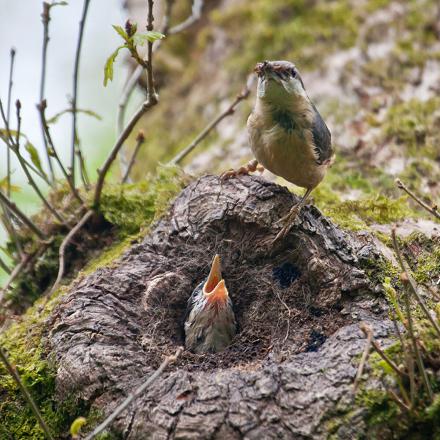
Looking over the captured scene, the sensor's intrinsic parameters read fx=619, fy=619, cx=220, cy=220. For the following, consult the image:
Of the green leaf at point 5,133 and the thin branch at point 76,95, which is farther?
the thin branch at point 76,95

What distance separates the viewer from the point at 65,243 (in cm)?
318

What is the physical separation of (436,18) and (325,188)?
197 centimetres

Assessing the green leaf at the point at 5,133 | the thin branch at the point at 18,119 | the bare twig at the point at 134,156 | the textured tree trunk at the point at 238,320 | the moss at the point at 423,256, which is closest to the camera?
the textured tree trunk at the point at 238,320

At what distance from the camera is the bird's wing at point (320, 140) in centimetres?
290

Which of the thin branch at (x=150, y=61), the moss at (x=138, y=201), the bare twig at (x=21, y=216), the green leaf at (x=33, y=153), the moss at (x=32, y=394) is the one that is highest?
the thin branch at (x=150, y=61)

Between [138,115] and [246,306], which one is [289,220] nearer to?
[246,306]

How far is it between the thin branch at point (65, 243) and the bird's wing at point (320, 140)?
1.23m

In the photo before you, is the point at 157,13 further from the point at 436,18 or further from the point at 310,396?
the point at 310,396

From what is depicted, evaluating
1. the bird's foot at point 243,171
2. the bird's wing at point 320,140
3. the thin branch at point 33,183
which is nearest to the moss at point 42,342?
the thin branch at point 33,183

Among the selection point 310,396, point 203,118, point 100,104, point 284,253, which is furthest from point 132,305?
point 100,104

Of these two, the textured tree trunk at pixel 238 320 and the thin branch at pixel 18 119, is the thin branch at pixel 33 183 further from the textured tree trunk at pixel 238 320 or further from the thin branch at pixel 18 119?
the textured tree trunk at pixel 238 320

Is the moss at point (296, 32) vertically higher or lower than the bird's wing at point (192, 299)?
higher

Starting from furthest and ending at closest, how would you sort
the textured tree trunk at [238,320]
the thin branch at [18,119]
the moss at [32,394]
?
the thin branch at [18,119] < the moss at [32,394] < the textured tree trunk at [238,320]

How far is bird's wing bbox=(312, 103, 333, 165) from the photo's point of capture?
2898mm
